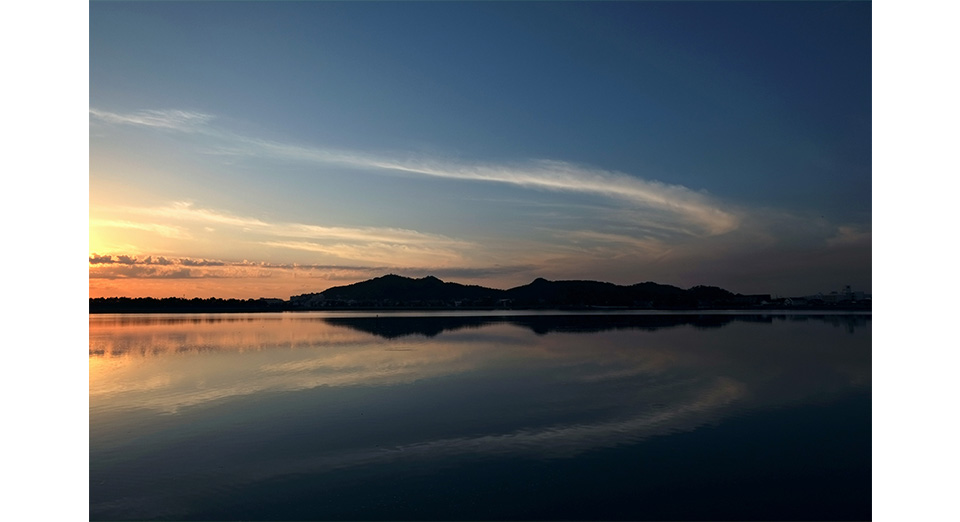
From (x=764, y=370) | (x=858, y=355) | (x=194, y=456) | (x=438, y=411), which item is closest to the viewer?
(x=194, y=456)

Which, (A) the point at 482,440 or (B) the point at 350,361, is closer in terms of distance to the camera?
(A) the point at 482,440

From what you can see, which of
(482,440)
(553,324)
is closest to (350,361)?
(482,440)

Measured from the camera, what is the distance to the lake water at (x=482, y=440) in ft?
24.7

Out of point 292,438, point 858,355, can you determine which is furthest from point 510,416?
point 858,355

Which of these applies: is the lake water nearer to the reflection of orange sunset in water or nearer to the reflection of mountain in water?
the reflection of orange sunset in water

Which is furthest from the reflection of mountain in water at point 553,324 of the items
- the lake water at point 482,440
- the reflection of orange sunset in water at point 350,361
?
the lake water at point 482,440

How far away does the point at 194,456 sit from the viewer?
31.7 feet

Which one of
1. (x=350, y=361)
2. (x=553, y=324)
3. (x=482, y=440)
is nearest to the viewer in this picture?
(x=482, y=440)

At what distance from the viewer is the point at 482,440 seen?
10.4 m

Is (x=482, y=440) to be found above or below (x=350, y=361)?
above

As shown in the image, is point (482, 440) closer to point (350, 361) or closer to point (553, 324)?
point (350, 361)

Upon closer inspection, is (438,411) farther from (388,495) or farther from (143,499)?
(143,499)
